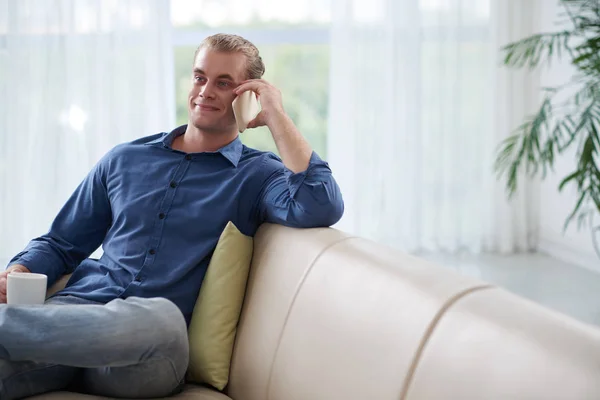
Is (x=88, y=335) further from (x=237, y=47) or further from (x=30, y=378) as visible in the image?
(x=237, y=47)

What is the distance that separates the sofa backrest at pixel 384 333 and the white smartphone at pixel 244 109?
31 centimetres

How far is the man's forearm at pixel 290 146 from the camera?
223 centimetres

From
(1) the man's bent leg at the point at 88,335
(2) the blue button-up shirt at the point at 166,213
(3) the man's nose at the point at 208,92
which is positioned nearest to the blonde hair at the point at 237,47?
(3) the man's nose at the point at 208,92

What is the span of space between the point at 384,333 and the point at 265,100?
36.0 inches

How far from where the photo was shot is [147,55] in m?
4.78

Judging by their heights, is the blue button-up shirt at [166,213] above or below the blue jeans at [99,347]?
above

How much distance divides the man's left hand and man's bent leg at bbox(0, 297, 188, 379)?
694 millimetres

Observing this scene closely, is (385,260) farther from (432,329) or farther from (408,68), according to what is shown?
(408,68)

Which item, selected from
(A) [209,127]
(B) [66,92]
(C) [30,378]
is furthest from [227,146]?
(B) [66,92]

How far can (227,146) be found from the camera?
7.86 ft

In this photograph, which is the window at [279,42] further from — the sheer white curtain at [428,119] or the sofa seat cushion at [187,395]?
the sofa seat cushion at [187,395]

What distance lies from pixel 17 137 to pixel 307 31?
1761 mm

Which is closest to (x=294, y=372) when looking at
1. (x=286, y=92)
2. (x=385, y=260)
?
(x=385, y=260)

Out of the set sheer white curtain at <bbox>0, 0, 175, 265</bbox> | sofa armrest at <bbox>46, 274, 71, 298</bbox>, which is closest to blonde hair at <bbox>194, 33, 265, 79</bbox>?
sofa armrest at <bbox>46, 274, 71, 298</bbox>
